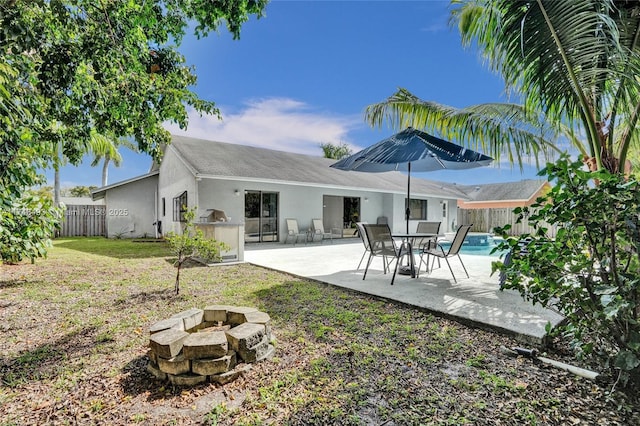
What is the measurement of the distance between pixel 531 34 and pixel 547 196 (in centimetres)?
283

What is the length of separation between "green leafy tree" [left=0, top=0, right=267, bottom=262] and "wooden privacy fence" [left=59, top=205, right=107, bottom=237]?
15.9 metres

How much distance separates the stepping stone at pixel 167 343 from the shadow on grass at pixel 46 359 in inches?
37.2

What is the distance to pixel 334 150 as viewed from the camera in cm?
4184

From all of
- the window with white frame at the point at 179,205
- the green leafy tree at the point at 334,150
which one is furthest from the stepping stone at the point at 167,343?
the green leafy tree at the point at 334,150

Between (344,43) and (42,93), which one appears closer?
(42,93)

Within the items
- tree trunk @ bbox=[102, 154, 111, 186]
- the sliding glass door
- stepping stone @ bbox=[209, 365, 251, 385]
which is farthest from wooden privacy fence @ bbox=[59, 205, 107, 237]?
stepping stone @ bbox=[209, 365, 251, 385]

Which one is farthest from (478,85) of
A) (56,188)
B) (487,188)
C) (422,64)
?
(56,188)

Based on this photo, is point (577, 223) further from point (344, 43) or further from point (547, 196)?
point (344, 43)

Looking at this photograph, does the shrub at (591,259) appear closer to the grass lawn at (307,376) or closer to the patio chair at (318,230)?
the grass lawn at (307,376)

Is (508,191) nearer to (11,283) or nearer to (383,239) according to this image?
(383,239)

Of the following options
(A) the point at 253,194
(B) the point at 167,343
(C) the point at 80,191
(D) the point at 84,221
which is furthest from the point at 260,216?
(C) the point at 80,191

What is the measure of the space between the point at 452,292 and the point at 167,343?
4.51 m

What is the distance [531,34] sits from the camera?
3.88 meters

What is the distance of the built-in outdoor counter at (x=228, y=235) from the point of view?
8789 mm
